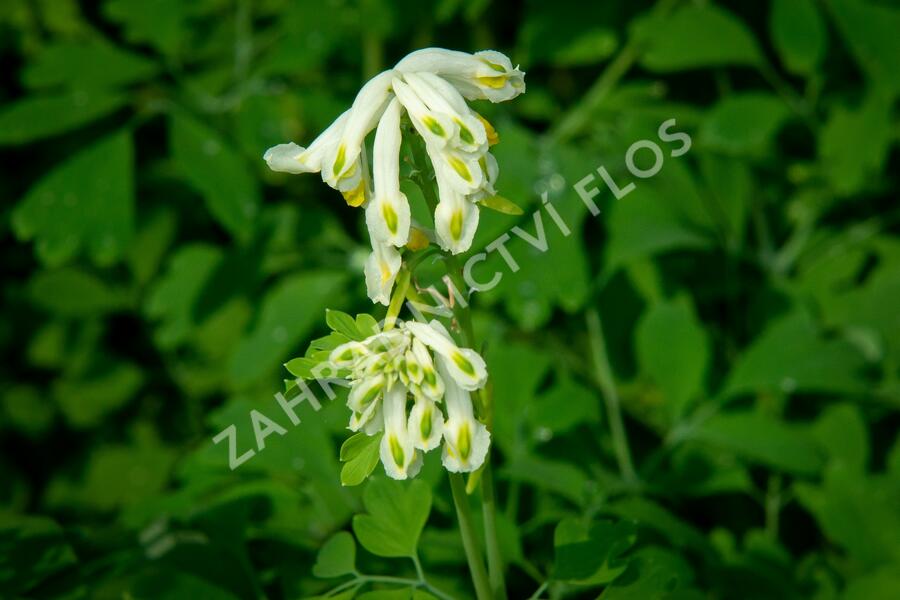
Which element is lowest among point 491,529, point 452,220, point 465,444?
point 491,529

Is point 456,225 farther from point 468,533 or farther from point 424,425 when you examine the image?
point 468,533

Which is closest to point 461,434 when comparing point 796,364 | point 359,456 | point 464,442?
point 464,442

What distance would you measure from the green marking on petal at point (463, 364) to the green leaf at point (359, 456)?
16 cm

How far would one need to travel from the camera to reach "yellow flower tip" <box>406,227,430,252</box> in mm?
901

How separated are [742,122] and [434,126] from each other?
1620mm

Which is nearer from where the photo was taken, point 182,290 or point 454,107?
point 454,107

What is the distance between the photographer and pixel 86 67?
84.8 inches

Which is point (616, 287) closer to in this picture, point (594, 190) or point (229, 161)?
point (594, 190)

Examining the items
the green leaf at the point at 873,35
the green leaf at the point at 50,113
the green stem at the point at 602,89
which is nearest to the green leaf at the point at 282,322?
the green leaf at the point at 50,113

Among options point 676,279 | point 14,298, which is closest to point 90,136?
point 14,298

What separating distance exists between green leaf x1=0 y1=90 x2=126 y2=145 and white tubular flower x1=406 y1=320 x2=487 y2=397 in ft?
5.29

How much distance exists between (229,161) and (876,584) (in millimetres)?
1693

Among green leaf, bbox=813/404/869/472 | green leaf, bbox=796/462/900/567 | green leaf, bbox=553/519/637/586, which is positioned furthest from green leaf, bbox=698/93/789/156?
green leaf, bbox=553/519/637/586

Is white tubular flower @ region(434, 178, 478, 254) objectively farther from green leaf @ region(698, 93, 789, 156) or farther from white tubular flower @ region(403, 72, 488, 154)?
green leaf @ region(698, 93, 789, 156)
